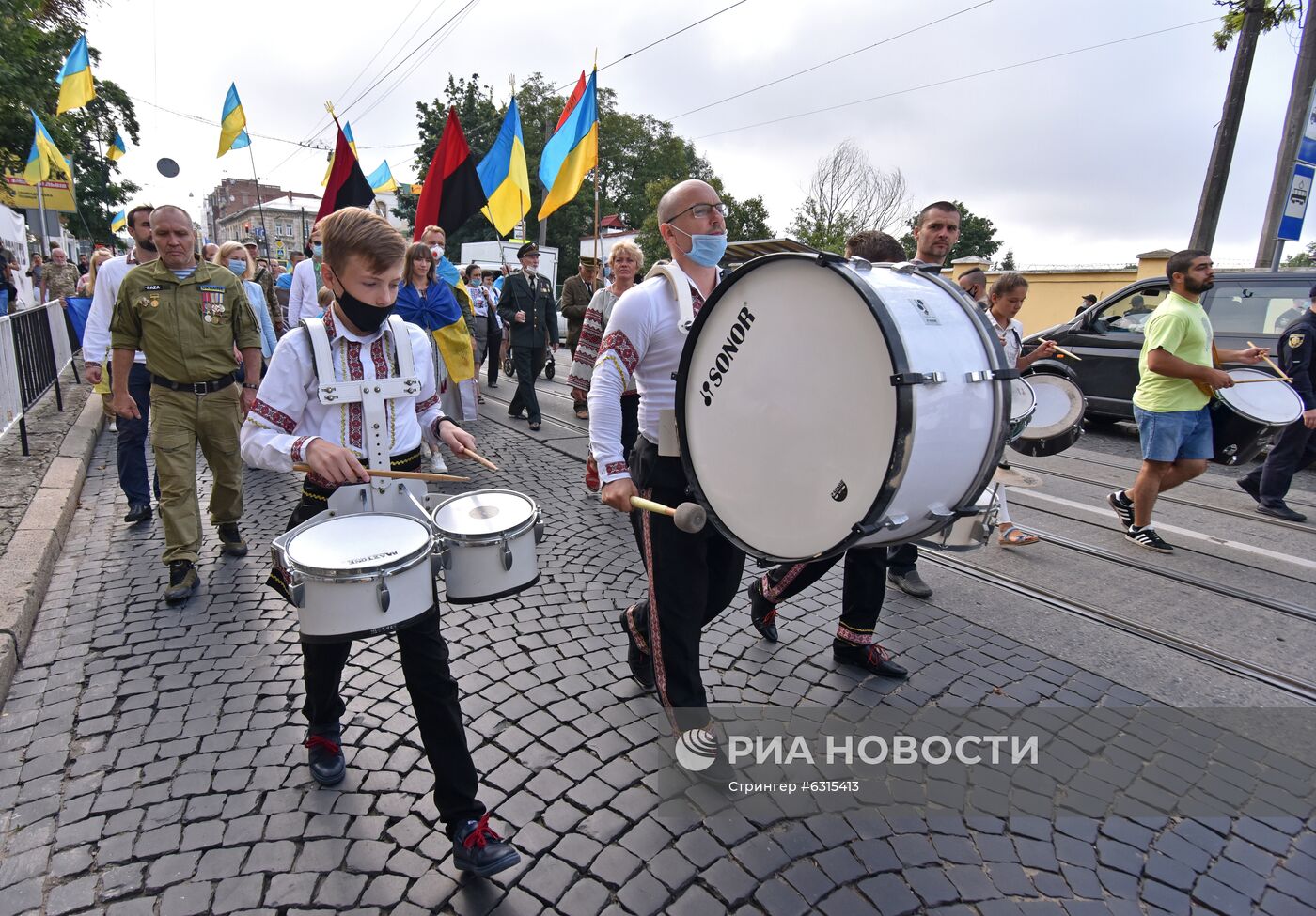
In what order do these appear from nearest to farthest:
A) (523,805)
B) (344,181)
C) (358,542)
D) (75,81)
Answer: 1. (358,542)
2. (523,805)
3. (344,181)
4. (75,81)

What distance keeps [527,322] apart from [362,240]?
6901 mm

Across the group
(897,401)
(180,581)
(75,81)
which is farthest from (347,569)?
(75,81)

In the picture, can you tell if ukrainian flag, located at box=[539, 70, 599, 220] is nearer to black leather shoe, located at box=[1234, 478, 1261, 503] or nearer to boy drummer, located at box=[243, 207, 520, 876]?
boy drummer, located at box=[243, 207, 520, 876]

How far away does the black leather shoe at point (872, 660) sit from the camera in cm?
326

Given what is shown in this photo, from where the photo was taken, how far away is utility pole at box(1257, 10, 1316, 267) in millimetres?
11945

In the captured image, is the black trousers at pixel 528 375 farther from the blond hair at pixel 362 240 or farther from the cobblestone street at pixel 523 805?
the blond hair at pixel 362 240

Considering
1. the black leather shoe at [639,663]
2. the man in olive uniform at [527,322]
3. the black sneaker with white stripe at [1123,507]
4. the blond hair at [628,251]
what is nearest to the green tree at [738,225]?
the man in olive uniform at [527,322]

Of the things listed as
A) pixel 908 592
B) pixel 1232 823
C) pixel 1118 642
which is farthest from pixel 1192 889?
pixel 908 592

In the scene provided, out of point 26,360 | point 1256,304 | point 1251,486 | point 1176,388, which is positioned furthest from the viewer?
point 1256,304

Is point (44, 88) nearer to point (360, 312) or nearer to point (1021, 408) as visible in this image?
point (360, 312)

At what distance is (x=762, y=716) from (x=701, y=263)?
1822 millimetres

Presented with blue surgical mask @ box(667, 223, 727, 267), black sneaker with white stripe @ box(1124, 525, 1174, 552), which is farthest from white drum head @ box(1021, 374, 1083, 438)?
blue surgical mask @ box(667, 223, 727, 267)

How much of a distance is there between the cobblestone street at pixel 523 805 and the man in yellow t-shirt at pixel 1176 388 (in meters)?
2.33

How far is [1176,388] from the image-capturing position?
5023 millimetres
